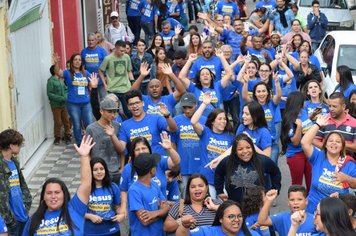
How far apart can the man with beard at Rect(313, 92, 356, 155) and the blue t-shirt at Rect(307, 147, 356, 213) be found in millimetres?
1289

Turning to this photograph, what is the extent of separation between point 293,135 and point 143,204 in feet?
10.7

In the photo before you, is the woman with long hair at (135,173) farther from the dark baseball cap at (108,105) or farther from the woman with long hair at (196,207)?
the dark baseball cap at (108,105)

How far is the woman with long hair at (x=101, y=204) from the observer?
895 cm

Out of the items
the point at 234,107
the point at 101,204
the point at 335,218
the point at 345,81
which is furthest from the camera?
the point at 234,107

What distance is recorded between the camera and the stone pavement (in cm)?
1318

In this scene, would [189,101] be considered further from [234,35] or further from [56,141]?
[234,35]

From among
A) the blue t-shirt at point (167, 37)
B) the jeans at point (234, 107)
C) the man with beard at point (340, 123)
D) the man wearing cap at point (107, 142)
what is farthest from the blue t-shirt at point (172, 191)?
the blue t-shirt at point (167, 37)

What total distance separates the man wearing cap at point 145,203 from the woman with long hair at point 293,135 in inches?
120

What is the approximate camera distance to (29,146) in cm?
1427

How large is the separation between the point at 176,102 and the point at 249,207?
4244 mm

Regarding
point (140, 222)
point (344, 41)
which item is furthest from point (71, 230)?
point (344, 41)

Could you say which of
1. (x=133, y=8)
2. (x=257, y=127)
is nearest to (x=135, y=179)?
(x=257, y=127)

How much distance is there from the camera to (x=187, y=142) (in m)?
10.9

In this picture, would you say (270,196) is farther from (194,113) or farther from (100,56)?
(100,56)
